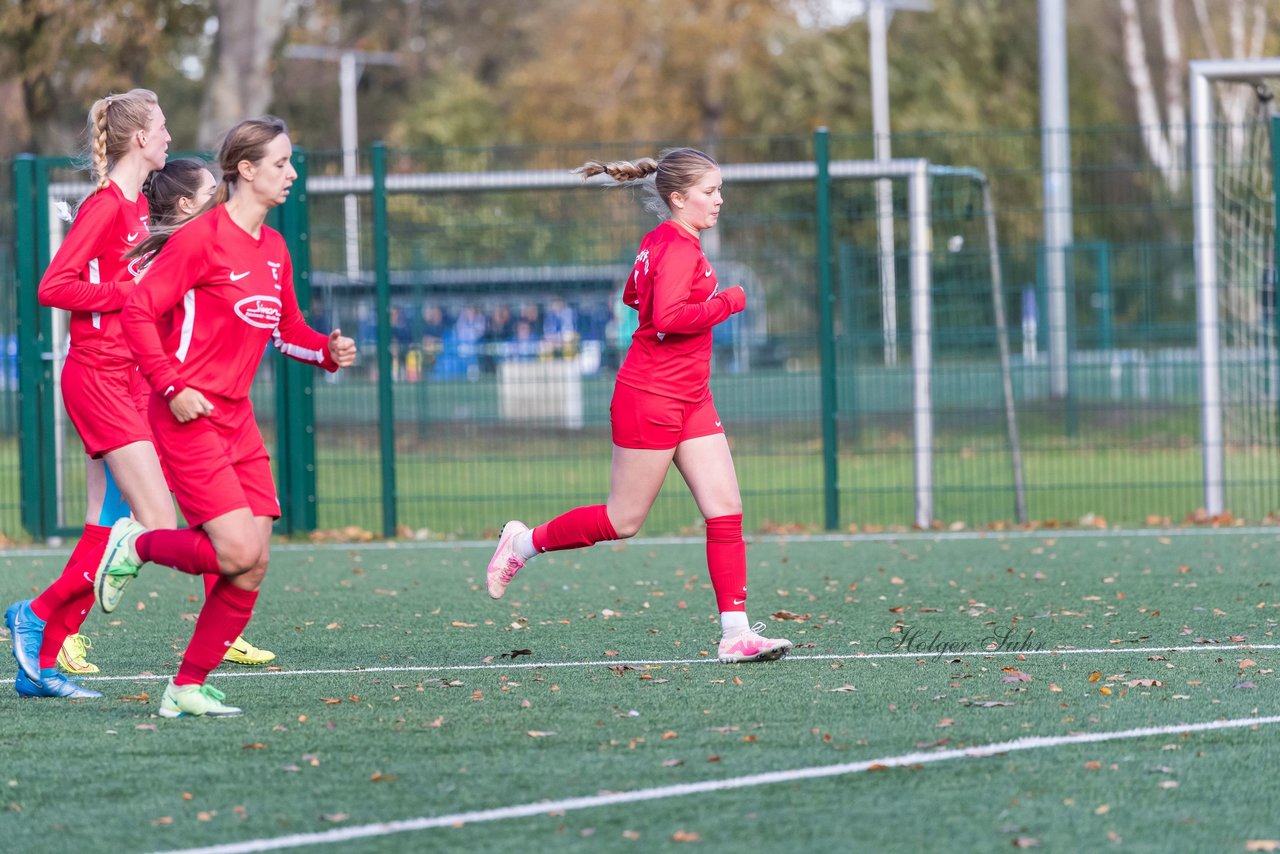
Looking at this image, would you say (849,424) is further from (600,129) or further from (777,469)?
(600,129)

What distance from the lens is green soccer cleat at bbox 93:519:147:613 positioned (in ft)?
17.5

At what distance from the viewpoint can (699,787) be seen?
14.5 feet

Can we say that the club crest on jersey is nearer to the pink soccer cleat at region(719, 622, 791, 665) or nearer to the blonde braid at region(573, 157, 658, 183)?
the blonde braid at region(573, 157, 658, 183)

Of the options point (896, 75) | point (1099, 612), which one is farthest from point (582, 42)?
point (1099, 612)

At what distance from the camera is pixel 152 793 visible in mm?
4465

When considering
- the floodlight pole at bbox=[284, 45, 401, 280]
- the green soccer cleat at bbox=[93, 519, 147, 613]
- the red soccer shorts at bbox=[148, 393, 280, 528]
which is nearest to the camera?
the red soccer shorts at bbox=[148, 393, 280, 528]

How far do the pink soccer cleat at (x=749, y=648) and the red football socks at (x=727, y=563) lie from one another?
115 mm

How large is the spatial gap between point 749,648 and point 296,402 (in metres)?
5.79

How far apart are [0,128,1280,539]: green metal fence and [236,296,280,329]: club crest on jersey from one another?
239 inches

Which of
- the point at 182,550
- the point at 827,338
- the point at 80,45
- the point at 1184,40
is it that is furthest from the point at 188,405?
the point at 1184,40

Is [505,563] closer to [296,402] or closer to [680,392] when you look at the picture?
[680,392]

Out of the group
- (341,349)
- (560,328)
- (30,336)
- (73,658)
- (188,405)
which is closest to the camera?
(188,405)

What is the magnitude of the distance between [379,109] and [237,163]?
1589 inches

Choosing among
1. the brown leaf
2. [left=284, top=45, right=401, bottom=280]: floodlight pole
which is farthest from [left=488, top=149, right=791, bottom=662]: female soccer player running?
[left=284, top=45, right=401, bottom=280]: floodlight pole
